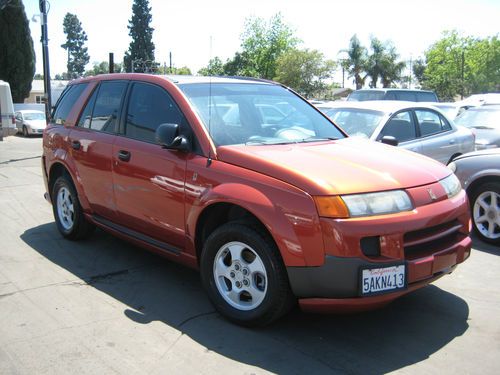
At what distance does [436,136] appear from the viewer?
8.11 m

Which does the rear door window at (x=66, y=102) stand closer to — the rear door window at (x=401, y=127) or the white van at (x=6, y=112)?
the rear door window at (x=401, y=127)

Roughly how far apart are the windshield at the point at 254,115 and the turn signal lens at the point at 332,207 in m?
1.07

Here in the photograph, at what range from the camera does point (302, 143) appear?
4.31m

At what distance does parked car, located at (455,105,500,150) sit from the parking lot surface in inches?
217

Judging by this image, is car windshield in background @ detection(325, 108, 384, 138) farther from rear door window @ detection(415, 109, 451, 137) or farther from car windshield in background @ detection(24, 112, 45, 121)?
car windshield in background @ detection(24, 112, 45, 121)

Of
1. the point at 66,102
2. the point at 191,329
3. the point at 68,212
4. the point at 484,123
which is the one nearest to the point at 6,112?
the point at 66,102

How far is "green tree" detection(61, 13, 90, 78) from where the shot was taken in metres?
97.8

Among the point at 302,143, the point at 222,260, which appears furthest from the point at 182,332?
the point at 302,143

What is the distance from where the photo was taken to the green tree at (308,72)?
4012 centimetres

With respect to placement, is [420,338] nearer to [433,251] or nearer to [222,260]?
[433,251]

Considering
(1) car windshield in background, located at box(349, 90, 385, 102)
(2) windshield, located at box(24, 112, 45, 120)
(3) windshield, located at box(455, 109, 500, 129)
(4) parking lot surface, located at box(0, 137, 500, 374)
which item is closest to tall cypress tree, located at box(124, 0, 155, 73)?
(2) windshield, located at box(24, 112, 45, 120)

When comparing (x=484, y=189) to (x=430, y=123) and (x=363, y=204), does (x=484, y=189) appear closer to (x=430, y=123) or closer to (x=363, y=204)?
(x=430, y=123)

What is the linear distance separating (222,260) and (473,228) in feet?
12.3

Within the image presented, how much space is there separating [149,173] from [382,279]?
214 centimetres
